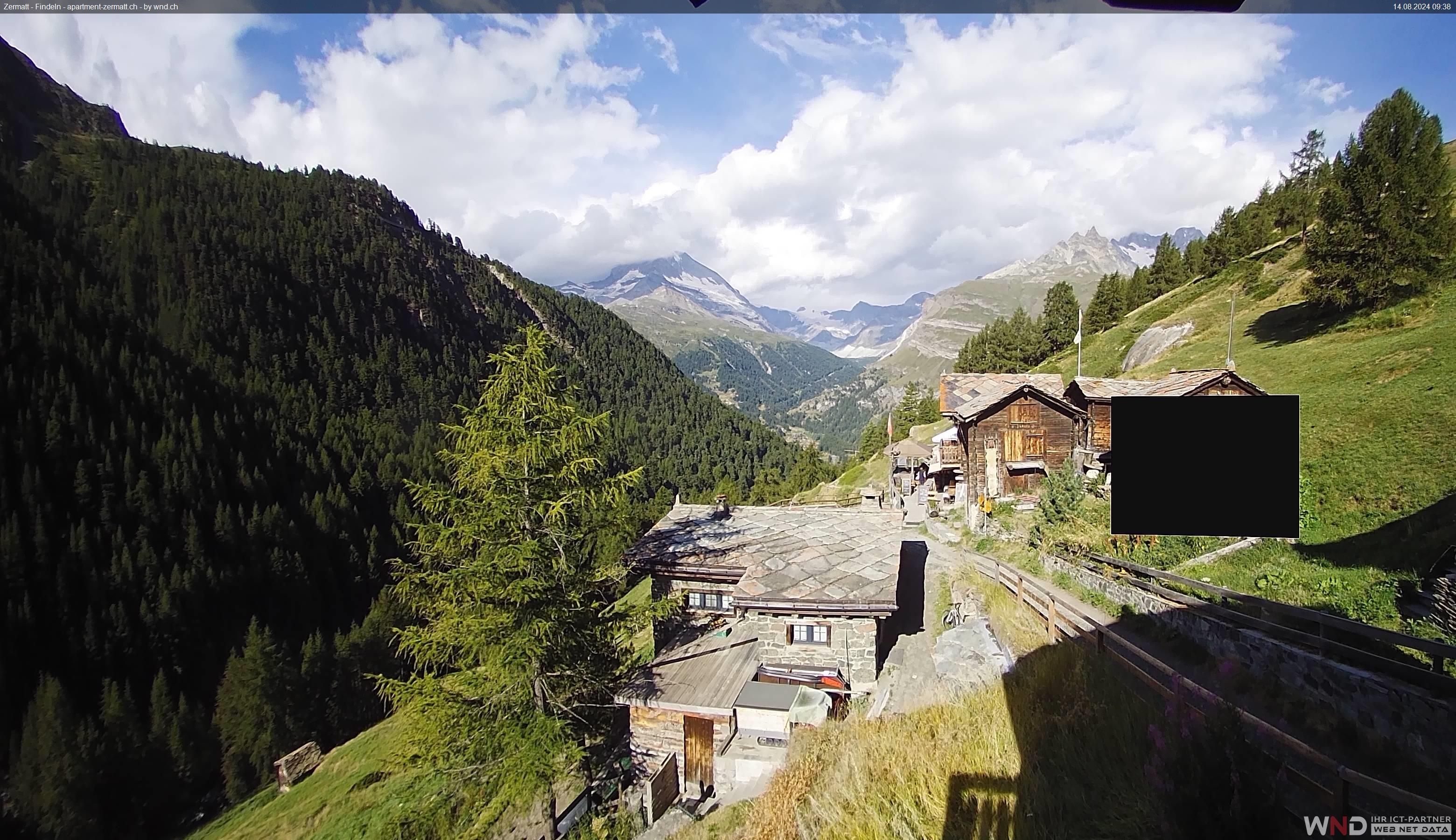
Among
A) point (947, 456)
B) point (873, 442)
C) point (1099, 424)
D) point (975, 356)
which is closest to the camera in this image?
point (1099, 424)

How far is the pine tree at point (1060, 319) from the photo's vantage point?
66750mm

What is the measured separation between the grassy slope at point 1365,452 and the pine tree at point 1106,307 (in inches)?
1565

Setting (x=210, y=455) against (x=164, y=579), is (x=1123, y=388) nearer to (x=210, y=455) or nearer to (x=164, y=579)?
(x=164, y=579)

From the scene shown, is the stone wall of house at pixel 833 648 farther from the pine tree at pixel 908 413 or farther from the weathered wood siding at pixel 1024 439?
the pine tree at pixel 908 413

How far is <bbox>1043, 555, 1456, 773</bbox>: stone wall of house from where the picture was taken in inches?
226

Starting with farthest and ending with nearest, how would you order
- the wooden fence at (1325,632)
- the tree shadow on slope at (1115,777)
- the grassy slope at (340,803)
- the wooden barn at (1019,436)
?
1. the wooden barn at (1019,436)
2. the grassy slope at (340,803)
3. the wooden fence at (1325,632)
4. the tree shadow on slope at (1115,777)

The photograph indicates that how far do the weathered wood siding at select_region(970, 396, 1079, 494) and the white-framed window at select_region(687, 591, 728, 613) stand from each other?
17.2 meters

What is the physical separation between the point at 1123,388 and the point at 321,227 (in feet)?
610

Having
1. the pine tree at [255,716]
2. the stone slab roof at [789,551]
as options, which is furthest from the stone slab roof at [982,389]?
the pine tree at [255,716]

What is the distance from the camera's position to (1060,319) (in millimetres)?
68188

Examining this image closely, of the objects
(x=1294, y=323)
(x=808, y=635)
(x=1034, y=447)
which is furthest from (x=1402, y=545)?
(x=1294, y=323)

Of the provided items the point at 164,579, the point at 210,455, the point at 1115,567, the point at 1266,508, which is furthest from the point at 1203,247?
the point at 210,455

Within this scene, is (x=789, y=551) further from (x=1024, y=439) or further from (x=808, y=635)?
(x=1024, y=439)

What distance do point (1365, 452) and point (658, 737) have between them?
58.8 feet
